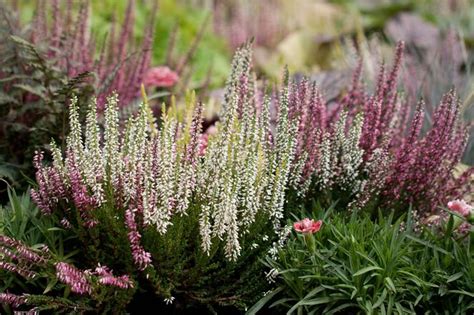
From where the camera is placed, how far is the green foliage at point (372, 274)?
7.86ft

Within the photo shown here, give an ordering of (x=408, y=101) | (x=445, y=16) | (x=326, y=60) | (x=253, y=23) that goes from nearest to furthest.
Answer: (x=408, y=101) < (x=326, y=60) < (x=253, y=23) < (x=445, y=16)

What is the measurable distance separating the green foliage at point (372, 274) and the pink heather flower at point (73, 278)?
2.02 feet

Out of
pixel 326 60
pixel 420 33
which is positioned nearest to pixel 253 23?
pixel 326 60

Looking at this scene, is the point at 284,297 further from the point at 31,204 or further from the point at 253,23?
the point at 253,23

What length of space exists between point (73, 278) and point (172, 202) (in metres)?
0.44

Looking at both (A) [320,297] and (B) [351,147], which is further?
(B) [351,147]

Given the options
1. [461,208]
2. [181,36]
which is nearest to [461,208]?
[461,208]

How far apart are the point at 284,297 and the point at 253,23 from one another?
5.22 meters

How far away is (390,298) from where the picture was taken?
238 centimetres

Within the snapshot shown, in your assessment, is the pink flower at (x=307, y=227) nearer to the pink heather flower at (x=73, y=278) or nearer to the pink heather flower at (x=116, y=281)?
the pink heather flower at (x=116, y=281)

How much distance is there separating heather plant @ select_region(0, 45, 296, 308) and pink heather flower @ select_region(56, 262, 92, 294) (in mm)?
19

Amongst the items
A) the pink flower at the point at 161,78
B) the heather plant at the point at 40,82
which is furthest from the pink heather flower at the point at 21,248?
the pink flower at the point at 161,78

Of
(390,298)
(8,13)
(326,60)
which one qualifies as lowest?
(326,60)

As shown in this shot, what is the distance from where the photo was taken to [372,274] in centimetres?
235
